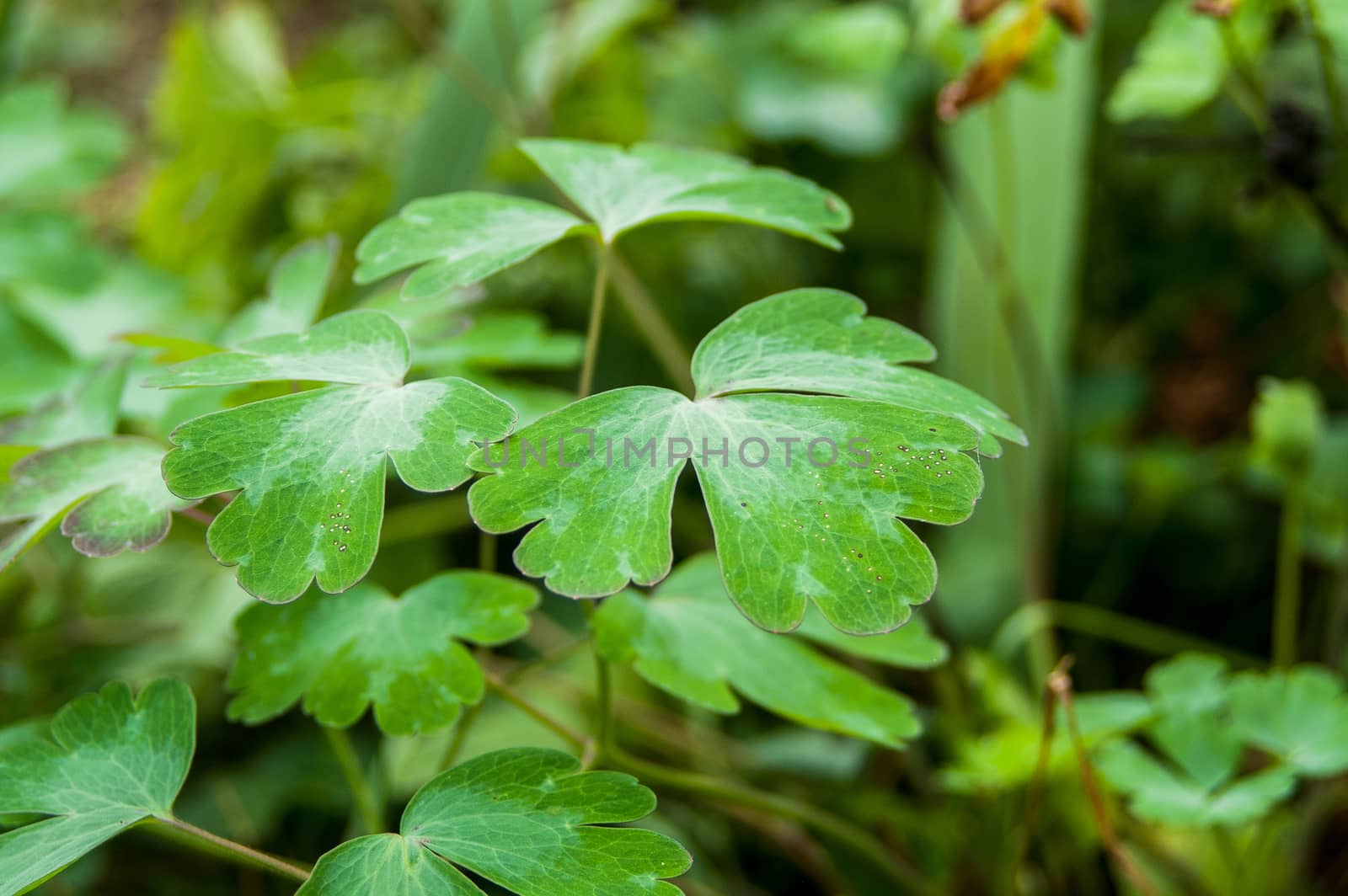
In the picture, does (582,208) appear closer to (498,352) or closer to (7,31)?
(498,352)

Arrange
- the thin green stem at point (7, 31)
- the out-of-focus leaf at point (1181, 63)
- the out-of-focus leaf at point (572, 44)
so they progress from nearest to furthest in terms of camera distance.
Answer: the out-of-focus leaf at point (1181, 63)
the thin green stem at point (7, 31)
the out-of-focus leaf at point (572, 44)

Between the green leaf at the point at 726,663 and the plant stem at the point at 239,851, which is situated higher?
the green leaf at the point at 726,663

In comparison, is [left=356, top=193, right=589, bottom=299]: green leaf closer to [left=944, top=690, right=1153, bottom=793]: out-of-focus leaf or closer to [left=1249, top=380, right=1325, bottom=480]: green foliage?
[left=944, top=690, right=1153, bottom=793]: out-of-focus leaf

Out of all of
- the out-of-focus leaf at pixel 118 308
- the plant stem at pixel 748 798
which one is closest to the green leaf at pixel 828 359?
the plant stem at pixel 748 798

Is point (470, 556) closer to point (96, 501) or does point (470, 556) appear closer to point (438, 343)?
point (438, 343)

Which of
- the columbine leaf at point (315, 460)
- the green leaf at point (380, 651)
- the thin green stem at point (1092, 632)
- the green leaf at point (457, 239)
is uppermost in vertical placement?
the green leaf at point (457, 239)

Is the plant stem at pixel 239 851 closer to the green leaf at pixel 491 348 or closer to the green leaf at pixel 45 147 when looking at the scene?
the green leaf at pixel 491 348

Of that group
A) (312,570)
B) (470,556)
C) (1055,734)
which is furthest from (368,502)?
(470,556)
